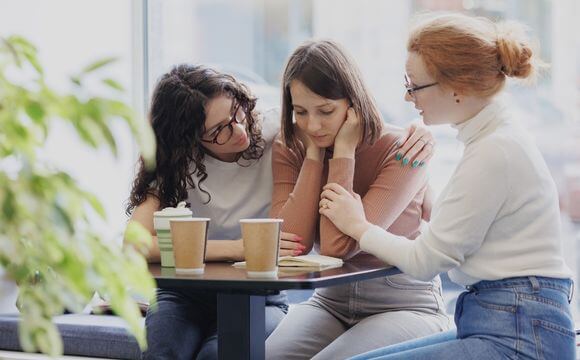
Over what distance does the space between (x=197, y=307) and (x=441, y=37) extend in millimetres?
906

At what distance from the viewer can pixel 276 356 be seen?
2113 millimetres

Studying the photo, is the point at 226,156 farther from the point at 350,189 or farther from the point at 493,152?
the point at 493,152

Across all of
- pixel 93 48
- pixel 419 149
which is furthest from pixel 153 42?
pixel 419 149

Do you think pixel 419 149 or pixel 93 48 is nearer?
pixel 419 149

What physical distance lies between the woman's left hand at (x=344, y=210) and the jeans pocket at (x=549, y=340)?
47 centimetres

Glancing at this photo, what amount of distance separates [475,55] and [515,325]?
542 mm

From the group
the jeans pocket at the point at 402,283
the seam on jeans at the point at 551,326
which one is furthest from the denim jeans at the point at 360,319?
the seam on jeans at the point at 551,326

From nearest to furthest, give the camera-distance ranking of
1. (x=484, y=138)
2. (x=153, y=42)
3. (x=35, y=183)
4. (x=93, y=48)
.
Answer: (x=35, y=183), (x=484, y=138), (x=93, y=48), (x=153, y=42)

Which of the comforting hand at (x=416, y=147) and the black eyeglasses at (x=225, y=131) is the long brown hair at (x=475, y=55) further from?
the black eyeglasses at (x=225, y=131)

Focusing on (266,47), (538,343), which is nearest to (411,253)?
(538,343)

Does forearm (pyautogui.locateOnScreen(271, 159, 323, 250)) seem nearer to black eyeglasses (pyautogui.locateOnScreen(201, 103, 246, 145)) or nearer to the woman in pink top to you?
the woman in pink top

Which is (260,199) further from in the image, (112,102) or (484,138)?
(112,102)

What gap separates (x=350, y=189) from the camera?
2.15m

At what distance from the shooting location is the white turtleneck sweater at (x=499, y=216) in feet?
5.63
